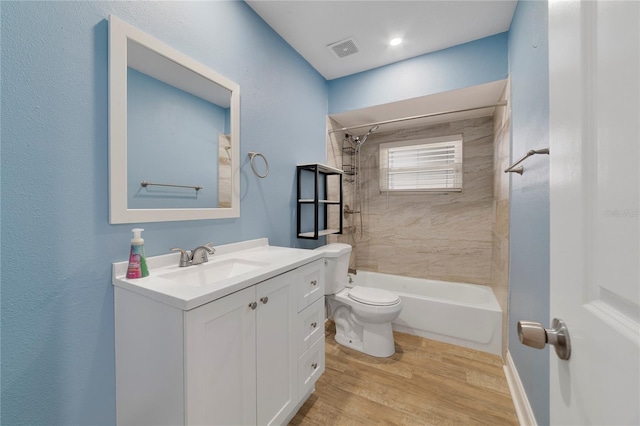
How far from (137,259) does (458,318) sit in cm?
242

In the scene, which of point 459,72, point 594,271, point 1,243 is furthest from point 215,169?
point 459,72

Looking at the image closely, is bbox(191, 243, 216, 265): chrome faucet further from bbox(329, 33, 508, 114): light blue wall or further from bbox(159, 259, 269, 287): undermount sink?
bbox(329, 33, 508, 114): light blue wall

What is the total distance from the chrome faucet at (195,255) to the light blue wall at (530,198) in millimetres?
1641

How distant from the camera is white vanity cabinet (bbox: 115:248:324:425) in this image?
2.77 ft

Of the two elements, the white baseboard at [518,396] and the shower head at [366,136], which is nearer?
the white baseboard at [518,396]

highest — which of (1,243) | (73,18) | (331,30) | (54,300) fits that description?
(331,30)

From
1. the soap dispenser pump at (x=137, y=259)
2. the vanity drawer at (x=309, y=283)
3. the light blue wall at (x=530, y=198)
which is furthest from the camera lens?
the vanity drawer at (x=309, y=283)

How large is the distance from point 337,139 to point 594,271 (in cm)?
270

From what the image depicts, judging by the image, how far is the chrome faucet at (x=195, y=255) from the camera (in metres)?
1.25

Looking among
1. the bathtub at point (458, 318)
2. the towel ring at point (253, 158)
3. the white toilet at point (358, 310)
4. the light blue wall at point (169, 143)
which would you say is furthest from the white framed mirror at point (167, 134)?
the bathtub at point (458, 318)

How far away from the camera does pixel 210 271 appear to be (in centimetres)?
133

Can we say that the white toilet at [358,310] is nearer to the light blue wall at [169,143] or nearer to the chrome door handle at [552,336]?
the light blue wall at [169,143]

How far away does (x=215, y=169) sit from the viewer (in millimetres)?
1495

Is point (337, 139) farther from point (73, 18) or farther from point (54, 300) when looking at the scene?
point (54, 300)
